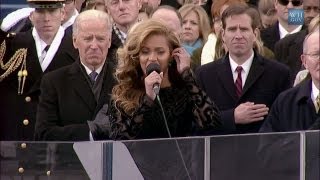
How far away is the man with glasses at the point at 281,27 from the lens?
12.4 m

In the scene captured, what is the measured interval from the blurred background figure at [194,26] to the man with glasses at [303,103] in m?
3.60

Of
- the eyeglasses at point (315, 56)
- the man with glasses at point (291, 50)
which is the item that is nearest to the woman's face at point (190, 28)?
the man with glasses at point (291, 50)

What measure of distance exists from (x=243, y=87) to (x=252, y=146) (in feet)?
5.97

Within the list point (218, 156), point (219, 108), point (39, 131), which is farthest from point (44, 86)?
point (218, 156)

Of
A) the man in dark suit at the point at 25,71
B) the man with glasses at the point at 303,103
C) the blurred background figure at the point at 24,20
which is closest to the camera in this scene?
the man with glasses at the point at 303,103

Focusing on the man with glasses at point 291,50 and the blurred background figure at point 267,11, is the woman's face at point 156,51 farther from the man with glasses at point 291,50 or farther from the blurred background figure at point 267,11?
the blurred background figure at point 267,11

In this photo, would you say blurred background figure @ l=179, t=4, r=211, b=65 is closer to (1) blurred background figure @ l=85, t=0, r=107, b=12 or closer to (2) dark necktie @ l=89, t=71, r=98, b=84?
(1) blurred background figure @ l=85, t=0, r=107, b=12

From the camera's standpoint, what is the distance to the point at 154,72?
30.9 feet

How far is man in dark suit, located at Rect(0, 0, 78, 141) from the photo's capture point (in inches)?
455

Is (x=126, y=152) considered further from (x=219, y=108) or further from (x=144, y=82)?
(x=219, y=108)

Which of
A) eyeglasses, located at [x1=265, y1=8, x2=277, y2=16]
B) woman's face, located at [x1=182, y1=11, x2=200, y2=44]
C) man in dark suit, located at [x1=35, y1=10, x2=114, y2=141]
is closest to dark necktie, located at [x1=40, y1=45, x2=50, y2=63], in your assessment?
man in dark suit, located at [x1=35, y1=10, x2=114, y2=141]

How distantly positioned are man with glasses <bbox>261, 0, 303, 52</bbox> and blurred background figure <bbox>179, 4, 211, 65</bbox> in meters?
0.71

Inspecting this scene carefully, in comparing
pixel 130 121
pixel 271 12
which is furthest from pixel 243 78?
pixel 271 12

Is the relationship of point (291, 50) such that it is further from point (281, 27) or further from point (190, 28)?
point (190, 28)
